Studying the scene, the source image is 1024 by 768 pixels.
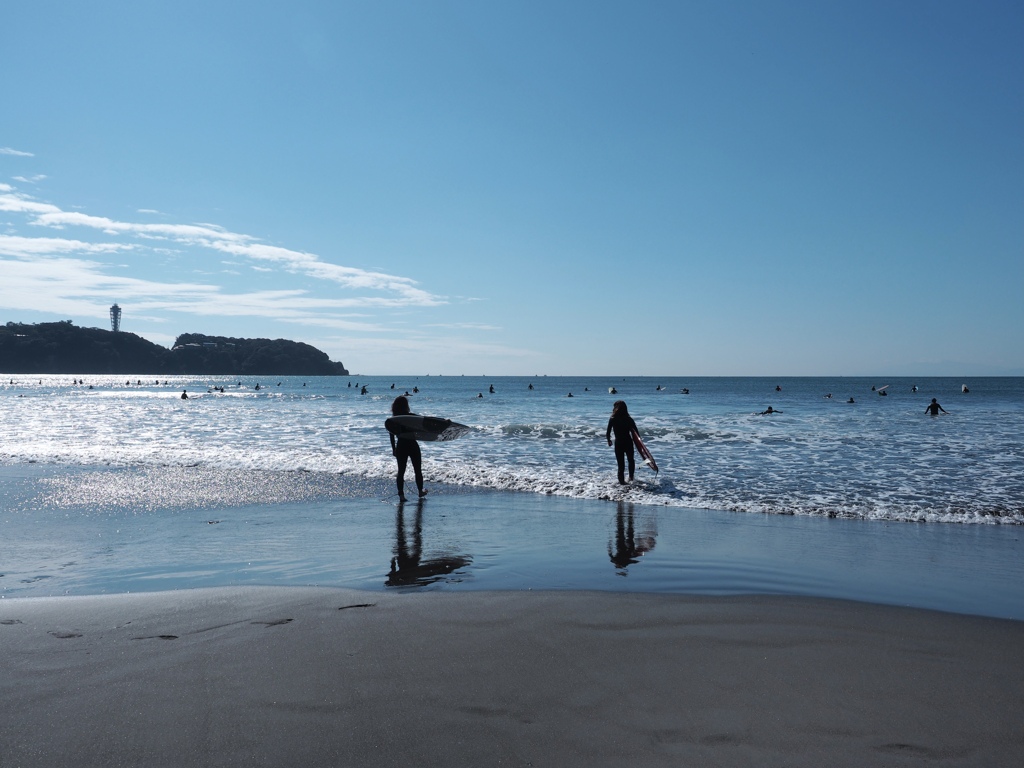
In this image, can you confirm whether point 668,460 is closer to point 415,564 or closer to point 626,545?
point 626,545

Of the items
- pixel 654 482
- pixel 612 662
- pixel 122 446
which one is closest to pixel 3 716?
pixel 612 662

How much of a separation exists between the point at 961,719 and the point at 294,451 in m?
19.0

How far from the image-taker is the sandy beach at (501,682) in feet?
11.4

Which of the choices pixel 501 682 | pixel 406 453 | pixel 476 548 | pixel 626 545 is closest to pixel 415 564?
pixel 476 548

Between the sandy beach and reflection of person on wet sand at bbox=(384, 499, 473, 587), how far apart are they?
0.85 m

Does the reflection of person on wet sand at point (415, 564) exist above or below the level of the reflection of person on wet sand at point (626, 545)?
below

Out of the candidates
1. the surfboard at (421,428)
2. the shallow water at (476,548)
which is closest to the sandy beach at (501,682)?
the shallow water at (476,548)

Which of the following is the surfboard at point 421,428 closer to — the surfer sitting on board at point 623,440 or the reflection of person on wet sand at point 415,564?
the surfer sitting on board at point 623,440

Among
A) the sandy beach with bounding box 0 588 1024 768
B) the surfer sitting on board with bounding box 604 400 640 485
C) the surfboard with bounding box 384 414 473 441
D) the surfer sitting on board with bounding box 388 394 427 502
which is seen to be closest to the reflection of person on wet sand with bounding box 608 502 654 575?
the sandy beach with bounding box 0 588 1024 768

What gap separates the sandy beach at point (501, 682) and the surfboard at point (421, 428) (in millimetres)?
7148

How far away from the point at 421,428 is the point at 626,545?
6080 mm

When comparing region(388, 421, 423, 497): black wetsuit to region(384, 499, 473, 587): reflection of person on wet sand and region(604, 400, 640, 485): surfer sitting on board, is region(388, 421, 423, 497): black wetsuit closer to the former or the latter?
region(384, 499, 473, 587): reflection of person on wet sand

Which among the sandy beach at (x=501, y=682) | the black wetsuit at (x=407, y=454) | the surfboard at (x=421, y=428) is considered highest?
the surfboard at (x=421, y=428)

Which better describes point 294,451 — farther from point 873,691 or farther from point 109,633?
point 873,691
